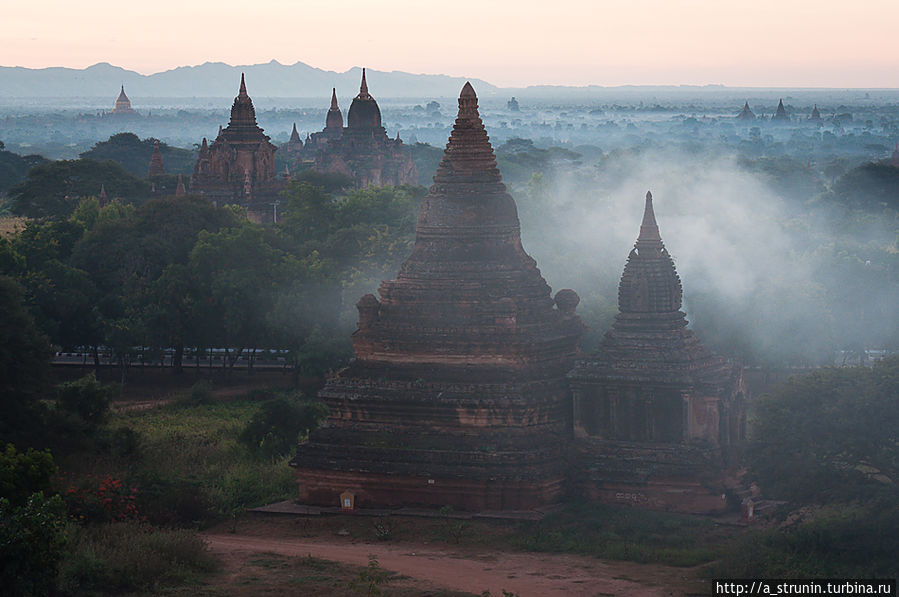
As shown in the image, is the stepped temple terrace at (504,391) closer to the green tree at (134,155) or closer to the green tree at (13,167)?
the green tree at (13,167)

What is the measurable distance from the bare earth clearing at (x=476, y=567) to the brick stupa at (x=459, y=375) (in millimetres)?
2196

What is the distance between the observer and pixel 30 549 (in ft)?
72.6

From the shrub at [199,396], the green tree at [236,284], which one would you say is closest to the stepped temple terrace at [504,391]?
the shrub at [199,396]

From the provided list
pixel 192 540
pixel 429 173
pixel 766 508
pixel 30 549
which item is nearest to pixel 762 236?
pixel 766 508

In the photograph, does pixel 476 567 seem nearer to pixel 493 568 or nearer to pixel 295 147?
pixel 493 568

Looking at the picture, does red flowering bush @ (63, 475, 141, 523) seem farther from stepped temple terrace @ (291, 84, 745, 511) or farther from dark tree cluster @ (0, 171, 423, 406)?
dark tree cluster @ (0, 171, 423, 406)

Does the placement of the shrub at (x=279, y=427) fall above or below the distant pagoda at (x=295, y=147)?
below

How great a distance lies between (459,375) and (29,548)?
11957 millimetres

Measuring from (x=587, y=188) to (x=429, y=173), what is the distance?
165 feet

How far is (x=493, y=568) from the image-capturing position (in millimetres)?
26922

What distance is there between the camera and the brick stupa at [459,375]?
102 ft

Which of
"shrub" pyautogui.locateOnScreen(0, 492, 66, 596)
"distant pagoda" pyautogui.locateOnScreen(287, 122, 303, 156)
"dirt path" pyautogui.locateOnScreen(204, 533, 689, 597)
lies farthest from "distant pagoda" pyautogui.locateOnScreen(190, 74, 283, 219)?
"distant pagoda" pyautogui.locateOnScreen(287, 122, 303, 156)

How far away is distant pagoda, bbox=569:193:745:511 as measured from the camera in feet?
98.6

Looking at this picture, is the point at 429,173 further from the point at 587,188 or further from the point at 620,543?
the point at 620,543
